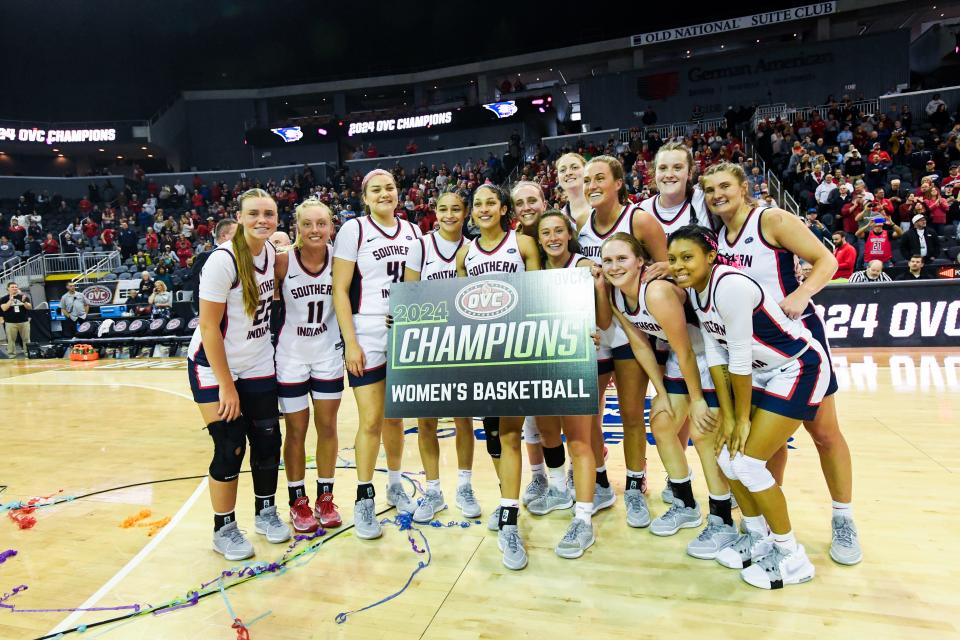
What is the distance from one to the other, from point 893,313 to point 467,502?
723cm

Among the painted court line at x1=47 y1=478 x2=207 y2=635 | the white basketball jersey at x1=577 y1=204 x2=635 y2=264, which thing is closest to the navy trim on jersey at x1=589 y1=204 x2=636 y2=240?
the white basketball jersey at x1=577 y1=204 x2=635 y2=264

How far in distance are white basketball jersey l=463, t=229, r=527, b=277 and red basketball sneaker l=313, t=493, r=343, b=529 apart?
157 centimetres

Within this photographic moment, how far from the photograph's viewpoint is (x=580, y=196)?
141 inches

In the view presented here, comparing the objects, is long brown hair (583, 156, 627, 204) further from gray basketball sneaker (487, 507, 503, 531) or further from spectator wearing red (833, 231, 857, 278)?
spectator wearing red (833, 231, 857, 278)

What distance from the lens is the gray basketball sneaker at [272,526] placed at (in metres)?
3.22

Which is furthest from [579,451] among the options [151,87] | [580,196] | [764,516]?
[151,87]

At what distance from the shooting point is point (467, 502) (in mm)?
3455

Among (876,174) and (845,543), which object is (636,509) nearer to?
(845,543)

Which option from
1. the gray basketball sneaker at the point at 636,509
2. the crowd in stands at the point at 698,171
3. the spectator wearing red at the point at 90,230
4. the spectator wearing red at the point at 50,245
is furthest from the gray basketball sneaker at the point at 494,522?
the spectator wearing red at the point at 90,230

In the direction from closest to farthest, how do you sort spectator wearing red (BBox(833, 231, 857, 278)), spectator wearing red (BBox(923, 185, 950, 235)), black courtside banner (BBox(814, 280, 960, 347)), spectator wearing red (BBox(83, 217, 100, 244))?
black courtside banner (BBox(814, 280, 960, 347)) → spectator wearing red (BBox(833, 231, 857, 278)) → spectator wearing red (BBox(923, 185, 950, 235)) → spectator wearing red (BBox(83, 217, 100, 244))

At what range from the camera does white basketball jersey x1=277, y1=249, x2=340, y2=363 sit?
329 centimetres

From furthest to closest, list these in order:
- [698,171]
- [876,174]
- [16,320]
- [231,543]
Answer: [16,320], [876,174], [698,171], [231,543]

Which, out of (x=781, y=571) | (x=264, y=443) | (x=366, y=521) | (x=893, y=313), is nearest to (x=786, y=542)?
(x=781, y=571)

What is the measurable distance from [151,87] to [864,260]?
101ft
